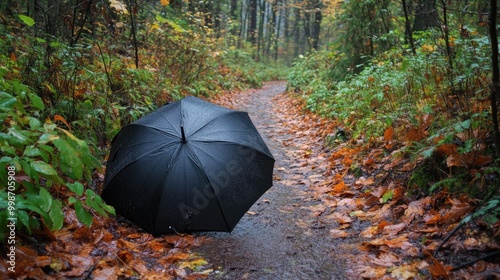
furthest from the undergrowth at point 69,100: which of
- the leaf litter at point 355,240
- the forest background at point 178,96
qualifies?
the leaf litter at point 355,240

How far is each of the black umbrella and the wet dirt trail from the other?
1.26 ft

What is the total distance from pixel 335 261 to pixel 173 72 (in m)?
7.33

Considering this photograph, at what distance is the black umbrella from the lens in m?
3.47

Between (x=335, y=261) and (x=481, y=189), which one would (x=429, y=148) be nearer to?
(x=481, y=189)

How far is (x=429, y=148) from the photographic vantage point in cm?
394

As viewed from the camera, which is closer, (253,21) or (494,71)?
(494,71)

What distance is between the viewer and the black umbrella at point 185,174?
3.47 meters

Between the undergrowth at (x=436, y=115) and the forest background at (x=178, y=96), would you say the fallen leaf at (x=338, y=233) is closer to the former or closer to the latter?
the forest background at (x=178, y=96)

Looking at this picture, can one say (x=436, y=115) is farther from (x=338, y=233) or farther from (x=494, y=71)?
(x=338, y=233)

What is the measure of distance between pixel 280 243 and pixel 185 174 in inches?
49.9

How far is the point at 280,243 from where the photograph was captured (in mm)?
3836

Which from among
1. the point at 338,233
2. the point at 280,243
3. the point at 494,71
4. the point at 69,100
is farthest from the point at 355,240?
the point at 69,100

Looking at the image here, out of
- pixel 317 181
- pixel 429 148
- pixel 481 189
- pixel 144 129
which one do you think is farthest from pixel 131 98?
pixel 481 189

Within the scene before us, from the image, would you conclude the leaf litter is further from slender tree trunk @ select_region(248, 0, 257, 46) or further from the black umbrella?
slender tree trunk @ select_region(248, 0, 257, 46)
